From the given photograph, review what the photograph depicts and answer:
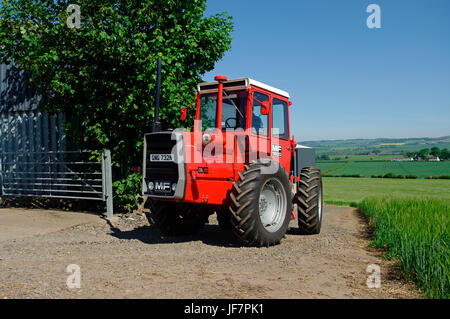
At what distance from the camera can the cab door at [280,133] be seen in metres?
7.25

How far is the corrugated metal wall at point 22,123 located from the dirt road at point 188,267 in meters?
3.74

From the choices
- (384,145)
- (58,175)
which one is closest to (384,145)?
(384,145)

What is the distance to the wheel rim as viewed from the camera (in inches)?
257

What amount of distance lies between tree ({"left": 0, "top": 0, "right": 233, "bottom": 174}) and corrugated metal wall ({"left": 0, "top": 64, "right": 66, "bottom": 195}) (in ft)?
3.15

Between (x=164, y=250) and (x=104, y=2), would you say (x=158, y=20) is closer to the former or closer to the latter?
(x=104, y=2)

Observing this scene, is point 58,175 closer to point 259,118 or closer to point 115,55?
point 115,55

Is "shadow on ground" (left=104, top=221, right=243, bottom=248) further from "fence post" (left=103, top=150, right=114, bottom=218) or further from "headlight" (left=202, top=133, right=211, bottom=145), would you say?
"headlight" (left=202, top=133, right=211, bottom=145)

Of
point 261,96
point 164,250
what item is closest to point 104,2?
point 261,96

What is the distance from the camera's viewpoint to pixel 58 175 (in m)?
10.7

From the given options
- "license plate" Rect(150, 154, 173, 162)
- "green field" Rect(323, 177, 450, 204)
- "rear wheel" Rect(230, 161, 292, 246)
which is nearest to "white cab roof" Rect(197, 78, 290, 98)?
"rear wheel" Rect(230, 161, 292, 246)

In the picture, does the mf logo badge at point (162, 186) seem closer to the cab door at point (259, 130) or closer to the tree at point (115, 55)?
the cab door at point (259, 130)

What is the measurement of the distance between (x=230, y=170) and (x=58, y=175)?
6475mm

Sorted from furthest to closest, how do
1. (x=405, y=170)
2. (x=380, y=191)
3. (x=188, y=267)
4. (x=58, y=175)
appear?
(x=405, y=170), (x=380, y=191), (x=58, y=175), (x=188, y=267)
